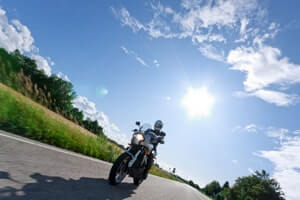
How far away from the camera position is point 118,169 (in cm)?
483


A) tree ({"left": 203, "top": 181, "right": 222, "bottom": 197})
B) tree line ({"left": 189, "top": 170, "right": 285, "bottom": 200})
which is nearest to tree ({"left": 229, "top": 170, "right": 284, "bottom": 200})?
tree line ({"left": 189, "top": 170, "right": 285, "bottom": 200})

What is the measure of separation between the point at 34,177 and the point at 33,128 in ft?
12.4

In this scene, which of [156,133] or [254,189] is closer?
[156,133]

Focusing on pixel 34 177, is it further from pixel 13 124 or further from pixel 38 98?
pixel 38 98

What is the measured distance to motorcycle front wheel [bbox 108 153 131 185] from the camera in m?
4.64

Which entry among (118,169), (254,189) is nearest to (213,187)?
(254,189)

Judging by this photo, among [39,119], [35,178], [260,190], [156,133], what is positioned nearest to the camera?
[35,178]

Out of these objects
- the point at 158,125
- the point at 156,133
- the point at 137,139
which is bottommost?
the point at 137,139

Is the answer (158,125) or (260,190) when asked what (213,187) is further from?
(158,125)

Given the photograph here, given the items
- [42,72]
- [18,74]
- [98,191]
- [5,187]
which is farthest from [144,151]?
[42,72]

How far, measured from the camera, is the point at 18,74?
31.0 feet

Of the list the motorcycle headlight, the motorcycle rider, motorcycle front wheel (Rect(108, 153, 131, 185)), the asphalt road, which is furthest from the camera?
the motorcycle rider

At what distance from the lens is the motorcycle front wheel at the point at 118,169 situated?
464cm

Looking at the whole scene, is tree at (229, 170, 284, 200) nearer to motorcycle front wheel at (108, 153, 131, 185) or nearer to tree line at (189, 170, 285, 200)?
tree line at (189, 170, 285, 200)
